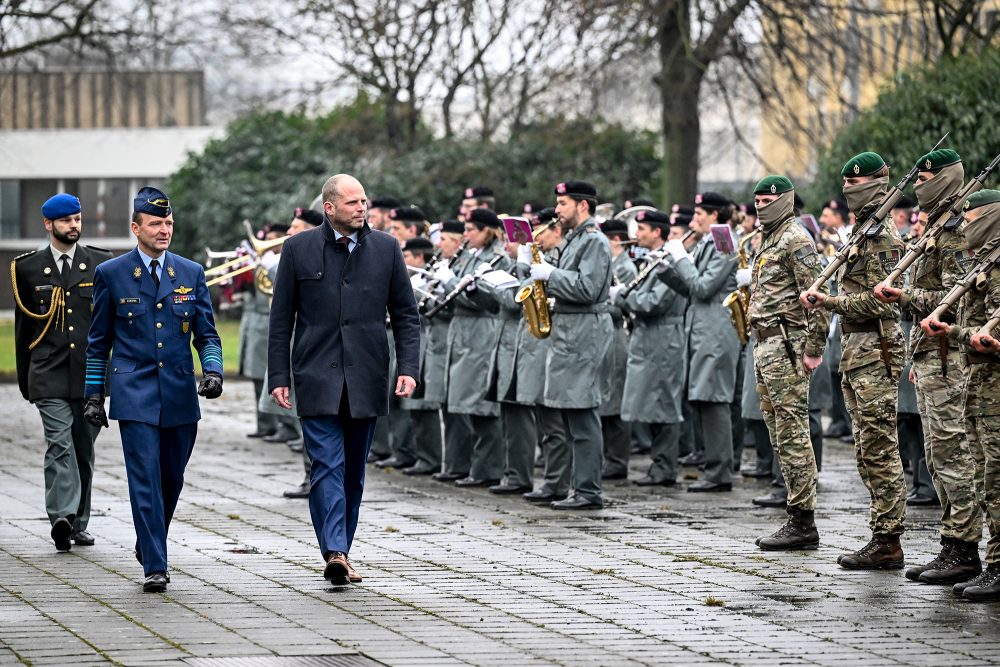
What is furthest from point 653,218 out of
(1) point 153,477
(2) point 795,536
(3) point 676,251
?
(1) point 153,477

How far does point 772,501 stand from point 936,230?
3679mm

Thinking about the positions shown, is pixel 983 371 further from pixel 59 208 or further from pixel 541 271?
pixel 59 208

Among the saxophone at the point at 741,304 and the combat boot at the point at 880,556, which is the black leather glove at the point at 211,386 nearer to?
the combat boot at the point at 880,556

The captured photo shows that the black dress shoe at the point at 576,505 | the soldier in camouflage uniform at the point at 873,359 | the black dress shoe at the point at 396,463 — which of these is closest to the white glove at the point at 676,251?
the black dress shoe at the point at 576,505

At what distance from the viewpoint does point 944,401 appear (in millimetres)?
8820

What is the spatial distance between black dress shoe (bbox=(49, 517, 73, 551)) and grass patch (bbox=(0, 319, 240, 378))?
963 cm

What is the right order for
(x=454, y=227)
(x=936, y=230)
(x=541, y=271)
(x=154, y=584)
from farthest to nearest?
(x=454, y=227) < (x=541, y=271) < (x=936, y=230) < (x=154, y=584)

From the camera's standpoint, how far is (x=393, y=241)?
905 centimetres

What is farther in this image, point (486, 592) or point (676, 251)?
point (676, 251)

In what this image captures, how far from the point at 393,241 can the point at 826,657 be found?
10.6 ft

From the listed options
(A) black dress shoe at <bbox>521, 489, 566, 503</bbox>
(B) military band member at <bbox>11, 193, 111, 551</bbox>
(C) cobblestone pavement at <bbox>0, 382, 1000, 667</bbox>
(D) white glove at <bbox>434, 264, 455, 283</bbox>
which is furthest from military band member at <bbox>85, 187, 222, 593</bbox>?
(D) white glove at <bbox>434, 264, 455, 283</bbox>

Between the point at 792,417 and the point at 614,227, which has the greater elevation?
the point at 614,227

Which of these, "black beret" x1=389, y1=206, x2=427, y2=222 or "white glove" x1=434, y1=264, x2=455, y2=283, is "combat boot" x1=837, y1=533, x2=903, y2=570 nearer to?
"white glove" x1=434, y1=264, x2=455, y2=283

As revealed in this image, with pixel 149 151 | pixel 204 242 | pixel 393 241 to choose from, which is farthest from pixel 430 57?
pixel 149 151
